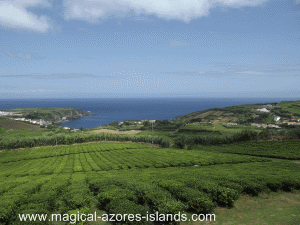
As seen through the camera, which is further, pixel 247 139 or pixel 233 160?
pixel 247 139

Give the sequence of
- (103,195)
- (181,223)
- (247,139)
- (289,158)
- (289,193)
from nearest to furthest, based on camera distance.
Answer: (181,223), (103,195), (289,193), (289,158), (247,139)

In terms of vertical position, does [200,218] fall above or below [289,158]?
above

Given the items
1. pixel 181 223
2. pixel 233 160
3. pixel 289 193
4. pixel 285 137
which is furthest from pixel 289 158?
pixel 181 223

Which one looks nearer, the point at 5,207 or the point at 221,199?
the point at 5,207

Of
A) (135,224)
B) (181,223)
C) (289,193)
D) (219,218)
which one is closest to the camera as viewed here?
(135,224)

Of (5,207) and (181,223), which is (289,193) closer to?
(181,223)

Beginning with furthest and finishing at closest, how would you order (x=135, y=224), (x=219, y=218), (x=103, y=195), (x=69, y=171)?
(x=69, y=171) < (x=103, y=195) < (x=219, y=218) < (x=135, y=224)

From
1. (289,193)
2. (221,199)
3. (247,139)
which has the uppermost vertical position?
(221,199)

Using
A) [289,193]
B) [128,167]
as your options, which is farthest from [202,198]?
[128,167]

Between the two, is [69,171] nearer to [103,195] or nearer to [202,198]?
[103,195]
